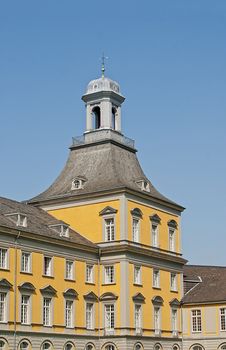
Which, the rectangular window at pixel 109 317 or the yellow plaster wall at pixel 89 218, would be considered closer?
the rectangular window at pixel 109 317

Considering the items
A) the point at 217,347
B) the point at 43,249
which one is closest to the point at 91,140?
the point at 43,249

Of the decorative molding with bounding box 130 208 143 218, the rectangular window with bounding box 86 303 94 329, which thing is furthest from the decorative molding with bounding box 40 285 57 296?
the decorative molding with bounding box 130 208 143 218

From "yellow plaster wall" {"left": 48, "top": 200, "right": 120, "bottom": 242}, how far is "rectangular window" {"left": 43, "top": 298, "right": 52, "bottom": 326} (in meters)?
8.79

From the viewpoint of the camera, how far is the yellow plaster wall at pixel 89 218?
6644 cm

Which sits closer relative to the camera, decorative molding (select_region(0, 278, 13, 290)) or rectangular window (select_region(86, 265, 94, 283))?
decorative molding (select_region(0, 278, 13, 290))

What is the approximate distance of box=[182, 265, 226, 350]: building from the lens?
230 feet

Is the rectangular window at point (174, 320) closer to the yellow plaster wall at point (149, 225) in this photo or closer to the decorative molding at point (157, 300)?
the decorative molding at point (157, 300)

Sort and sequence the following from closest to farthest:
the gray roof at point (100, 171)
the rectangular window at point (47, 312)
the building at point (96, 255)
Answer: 1. the building at point (96, 255)
2. the rectangular window at point (47, 312)
3. the gray roof at point (100, 171)

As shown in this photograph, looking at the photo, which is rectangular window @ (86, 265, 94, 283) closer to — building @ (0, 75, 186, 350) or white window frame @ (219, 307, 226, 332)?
building @ (0, 75, 186, 350)

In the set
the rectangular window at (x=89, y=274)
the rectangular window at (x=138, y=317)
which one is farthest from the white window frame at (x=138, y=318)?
the rectangular window at (x=89, y=274)

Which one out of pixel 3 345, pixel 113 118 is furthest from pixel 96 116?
pixel 3 345

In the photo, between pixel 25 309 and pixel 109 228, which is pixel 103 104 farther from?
pixel 25 309

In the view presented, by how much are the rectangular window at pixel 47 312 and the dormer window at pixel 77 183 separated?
1319cm

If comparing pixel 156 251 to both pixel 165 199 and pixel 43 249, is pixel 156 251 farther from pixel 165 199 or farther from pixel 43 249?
pixel 43 249
